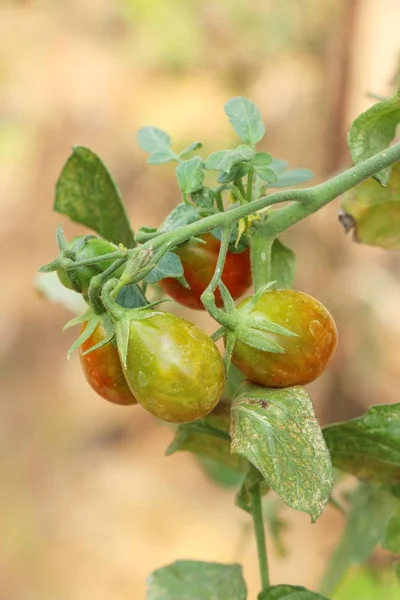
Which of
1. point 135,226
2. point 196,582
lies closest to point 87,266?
point 196,582

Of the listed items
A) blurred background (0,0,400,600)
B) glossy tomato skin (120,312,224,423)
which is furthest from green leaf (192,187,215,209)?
blurred background (0,0,400,600)

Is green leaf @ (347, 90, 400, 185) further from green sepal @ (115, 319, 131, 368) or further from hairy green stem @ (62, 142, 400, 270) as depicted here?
green sepal @ (115, 319, 131, 368)

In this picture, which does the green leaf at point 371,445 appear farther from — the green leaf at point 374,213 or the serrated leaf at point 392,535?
the green leaf at point 374,213

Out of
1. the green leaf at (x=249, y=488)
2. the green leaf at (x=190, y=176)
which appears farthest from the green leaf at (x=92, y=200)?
the green leaf at (x=249, y=488)

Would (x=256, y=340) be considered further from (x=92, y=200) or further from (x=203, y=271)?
(x=92, y=200)

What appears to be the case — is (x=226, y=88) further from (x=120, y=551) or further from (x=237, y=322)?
(x=237, y=322)

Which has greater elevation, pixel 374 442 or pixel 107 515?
pixel 374 442

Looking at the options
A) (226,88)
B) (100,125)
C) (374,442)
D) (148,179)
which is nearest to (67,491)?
(148,179)
